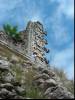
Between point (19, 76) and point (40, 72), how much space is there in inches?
55.4

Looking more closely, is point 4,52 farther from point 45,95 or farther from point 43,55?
point 43,55

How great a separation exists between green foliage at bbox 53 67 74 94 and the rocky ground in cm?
30

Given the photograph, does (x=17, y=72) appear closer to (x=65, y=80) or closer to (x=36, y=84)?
(x=36, y=84)

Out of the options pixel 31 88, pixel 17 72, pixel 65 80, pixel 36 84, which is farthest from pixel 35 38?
pixel 31 88

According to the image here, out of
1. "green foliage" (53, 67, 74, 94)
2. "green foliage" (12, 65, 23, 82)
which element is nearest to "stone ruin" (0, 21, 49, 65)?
"green foliage" (53, 67, 74, 94)

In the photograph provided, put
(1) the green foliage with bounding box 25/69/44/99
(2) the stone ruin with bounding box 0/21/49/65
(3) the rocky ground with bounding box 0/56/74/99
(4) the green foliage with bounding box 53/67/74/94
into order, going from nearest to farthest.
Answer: (3) the rocky ground with bounding box 0/56/74/99, (1) the green foliage with bounding box 25/69/44/99, (4) the green foliage with bounding box 53/67/74/94, (2) the stone ruin with bounding box 0/21/49/65

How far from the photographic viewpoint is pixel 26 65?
20047 mm

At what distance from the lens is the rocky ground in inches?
575

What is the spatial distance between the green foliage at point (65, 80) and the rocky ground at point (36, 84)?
30 centimetres

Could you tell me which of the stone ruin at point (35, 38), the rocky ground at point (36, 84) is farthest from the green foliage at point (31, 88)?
the stone ruin at point (35, 38)

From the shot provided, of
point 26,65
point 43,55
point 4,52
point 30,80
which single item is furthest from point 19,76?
point 43,55

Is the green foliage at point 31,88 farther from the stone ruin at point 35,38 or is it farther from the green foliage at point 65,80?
the stone ruin at point 35,38

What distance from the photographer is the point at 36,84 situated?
16812 mm

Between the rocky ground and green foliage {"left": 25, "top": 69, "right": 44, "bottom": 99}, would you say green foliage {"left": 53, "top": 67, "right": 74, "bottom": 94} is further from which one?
green foliage {"left": 25, "top": 69, "right": 44, "bottom": 99}
